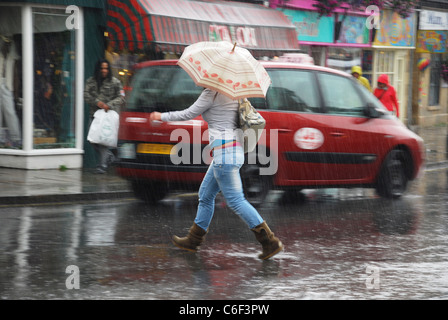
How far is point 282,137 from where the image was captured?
9953 millimetres

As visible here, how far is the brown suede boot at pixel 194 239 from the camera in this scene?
7.22 meters

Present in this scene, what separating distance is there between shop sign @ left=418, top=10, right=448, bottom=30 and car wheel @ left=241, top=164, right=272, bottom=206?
18.2 meters

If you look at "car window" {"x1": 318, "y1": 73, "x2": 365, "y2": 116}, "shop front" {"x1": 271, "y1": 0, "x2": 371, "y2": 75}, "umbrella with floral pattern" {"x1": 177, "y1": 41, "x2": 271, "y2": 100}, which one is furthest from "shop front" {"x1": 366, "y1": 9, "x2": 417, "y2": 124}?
"umbrella with floral pattern" {"x1": 177, "y1": 41, "x2": 271, "y2": 100}

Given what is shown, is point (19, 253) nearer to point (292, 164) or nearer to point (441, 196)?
point (292, 164)

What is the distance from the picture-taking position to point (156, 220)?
9.02 m

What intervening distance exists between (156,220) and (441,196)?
481cm

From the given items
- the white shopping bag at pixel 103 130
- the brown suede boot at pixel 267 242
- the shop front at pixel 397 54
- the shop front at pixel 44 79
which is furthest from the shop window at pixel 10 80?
the shop front at pixel 397 54

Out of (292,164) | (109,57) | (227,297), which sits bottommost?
(227,297)

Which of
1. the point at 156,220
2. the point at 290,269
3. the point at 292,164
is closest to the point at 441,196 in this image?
the point at 292,164

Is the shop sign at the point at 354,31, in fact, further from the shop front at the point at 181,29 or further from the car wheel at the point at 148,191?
the car wheel at the point at 148,191

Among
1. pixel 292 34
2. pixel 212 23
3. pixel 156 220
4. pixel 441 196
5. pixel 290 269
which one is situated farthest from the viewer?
pixel 292 34

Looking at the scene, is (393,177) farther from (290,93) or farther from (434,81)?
(434,81)

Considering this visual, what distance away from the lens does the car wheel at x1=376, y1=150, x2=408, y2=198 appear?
11102 millimetres

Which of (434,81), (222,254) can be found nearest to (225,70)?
(222,254)
